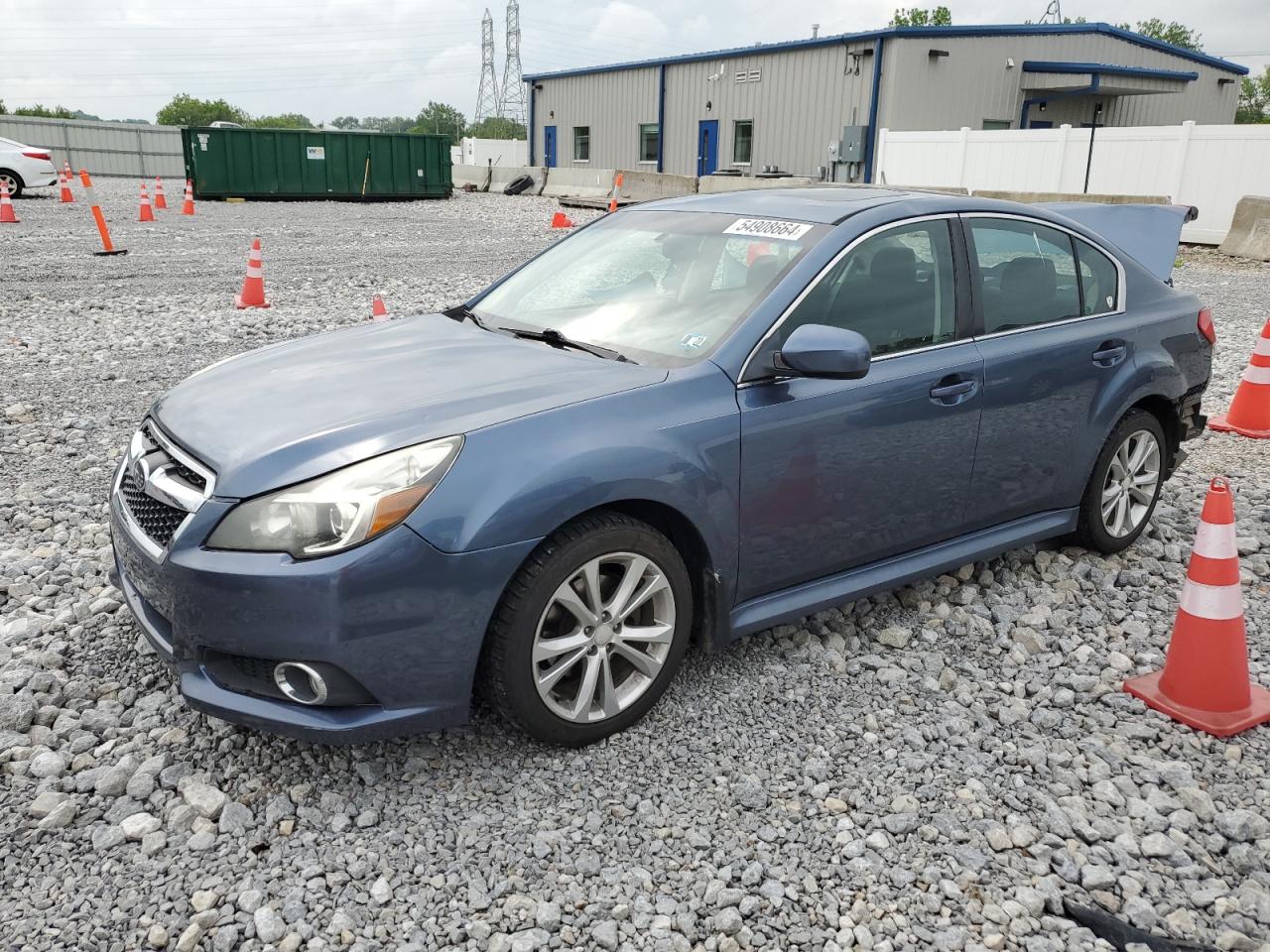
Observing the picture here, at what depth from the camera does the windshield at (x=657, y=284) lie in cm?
361

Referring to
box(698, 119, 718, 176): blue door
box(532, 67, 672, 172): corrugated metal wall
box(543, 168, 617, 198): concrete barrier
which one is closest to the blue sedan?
box(543, 168, 617, 198): concrete barrier

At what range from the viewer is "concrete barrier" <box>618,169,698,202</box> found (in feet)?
86.2

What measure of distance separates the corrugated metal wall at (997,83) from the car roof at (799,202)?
86.6 feet

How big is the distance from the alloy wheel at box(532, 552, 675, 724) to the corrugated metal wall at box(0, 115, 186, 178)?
157ft

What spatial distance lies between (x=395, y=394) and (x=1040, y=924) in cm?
232

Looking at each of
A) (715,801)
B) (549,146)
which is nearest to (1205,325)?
(715,801)

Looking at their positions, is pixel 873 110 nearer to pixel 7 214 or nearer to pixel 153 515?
pixel 7 214

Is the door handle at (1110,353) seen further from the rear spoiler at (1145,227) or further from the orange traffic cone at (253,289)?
the orange traffic cone at (253,289)

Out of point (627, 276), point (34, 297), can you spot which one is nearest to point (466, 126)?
point (34, 297)

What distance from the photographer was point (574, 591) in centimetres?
309

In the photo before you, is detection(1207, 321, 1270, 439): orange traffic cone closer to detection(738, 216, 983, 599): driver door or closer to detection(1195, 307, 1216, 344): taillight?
detection(1195, 307, 1216, 344): taillight

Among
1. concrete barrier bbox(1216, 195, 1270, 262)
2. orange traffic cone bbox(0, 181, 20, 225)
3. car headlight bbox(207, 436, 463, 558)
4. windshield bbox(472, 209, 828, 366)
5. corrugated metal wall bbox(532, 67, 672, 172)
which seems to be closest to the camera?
car headlight bbox(207, 436, 463, 558)

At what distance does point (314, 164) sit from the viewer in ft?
100

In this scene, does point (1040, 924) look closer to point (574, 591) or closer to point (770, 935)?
point (770, 935)
